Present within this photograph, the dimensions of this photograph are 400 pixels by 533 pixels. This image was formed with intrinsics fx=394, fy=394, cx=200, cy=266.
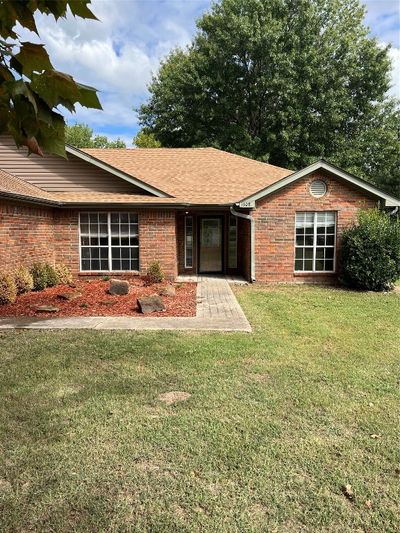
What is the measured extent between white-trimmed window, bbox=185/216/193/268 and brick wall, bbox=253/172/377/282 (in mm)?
3138

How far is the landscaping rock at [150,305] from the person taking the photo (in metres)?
8.39

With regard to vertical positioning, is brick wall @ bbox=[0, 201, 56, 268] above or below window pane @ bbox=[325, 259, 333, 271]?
above

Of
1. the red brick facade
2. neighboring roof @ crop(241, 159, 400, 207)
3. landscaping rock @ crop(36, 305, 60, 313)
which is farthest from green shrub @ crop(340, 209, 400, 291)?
landscaping rock @ crop(36, 305, 60, 313)

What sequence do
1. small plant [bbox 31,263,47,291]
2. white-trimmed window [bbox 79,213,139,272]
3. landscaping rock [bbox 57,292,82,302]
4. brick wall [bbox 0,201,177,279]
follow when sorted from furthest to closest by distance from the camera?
white-trimmed window [bbox 79,213,139,272] < brick wall [bbox 0,201,177,279] < small plant [bbox 31,263,47,291] < landscaping rock [bbox 57,292,82,302]

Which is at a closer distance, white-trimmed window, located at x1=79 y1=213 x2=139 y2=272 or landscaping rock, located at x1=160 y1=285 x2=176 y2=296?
landscaping rock, located at x1=160 y1=285 x2=176 y2=296

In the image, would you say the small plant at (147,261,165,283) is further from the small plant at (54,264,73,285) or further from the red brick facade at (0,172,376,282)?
the small plant at (54,264,73,285)

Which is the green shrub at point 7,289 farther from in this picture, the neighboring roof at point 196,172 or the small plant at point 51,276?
the neighboring roof at point 196,172

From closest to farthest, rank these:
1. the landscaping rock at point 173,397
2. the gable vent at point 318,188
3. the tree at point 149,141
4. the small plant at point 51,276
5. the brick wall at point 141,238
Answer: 1. the landscaping rock at point 173,397
2. the small plant at point 51,276
3. the gable vent at point 318,188
4. the brick wall at point 141,238
5. the tree at point 149,141

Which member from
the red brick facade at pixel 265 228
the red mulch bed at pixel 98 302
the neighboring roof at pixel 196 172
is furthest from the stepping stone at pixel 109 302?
the neighboring roof at pixel 196 172

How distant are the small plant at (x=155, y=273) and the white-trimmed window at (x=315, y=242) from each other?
4.39 meters

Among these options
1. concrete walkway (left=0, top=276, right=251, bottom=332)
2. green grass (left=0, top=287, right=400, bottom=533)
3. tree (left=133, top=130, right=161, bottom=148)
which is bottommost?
green grass (left=0, top=287, right=400, bottom=533)

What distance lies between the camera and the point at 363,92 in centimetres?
2623

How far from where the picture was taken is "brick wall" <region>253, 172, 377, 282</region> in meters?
12.4

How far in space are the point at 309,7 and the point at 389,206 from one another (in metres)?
19.9
